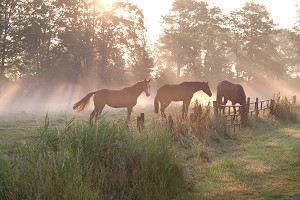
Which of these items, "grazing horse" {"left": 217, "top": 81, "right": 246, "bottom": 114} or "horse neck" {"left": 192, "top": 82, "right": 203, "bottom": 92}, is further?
"horse neck" {"left": 192, "top": 82, "right": 203, "bottom": 92}

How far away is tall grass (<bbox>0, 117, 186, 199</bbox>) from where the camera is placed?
436 centimetres

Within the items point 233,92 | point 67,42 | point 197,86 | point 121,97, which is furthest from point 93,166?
point 67,42

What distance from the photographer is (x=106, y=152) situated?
578 cm

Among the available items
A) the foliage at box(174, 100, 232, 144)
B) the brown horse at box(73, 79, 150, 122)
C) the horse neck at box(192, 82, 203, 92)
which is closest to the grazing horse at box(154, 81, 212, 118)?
the horse neck at box(192, 82, 203, 92)

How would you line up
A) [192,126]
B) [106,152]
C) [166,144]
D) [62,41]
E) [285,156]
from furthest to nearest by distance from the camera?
[62,41] → [192,126] → [285,156] → [166,144] → [106,152]

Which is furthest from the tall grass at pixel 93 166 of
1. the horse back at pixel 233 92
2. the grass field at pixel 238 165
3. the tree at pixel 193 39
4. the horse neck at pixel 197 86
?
the tree at pixel 193 39

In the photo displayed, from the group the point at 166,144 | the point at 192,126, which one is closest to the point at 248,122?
the point at 192,126

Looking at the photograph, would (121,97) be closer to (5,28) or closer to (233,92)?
(233,92)

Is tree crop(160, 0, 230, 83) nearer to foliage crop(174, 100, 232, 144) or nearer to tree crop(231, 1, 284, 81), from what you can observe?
tree crop(231, 1, 284, 81)

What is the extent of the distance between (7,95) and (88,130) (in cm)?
2777

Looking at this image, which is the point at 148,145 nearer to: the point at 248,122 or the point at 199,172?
the point at 199,172

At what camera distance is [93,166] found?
18.0 feet

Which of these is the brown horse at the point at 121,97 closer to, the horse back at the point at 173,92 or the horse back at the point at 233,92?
the horse back at the point at 173,92

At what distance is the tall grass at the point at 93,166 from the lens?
4.36m
